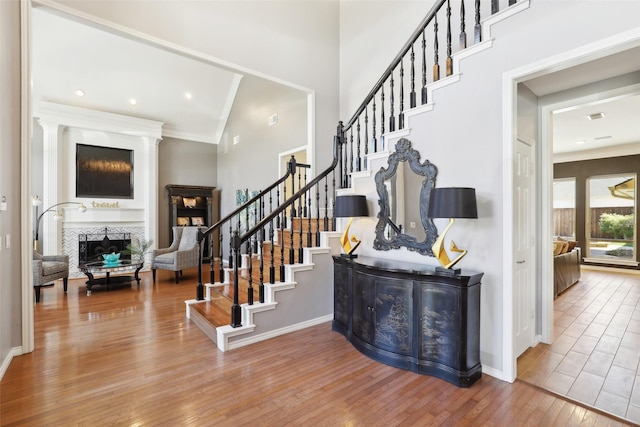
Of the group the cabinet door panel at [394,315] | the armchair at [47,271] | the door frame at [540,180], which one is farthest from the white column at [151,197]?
the door frame at [540,180]

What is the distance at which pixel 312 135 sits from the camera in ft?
16.8

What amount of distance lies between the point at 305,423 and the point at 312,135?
413 centimetres

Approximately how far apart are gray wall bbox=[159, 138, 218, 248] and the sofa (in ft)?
27.7

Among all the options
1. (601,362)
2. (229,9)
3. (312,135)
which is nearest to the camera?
(601,362)

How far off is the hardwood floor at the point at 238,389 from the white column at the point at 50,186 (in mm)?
3912

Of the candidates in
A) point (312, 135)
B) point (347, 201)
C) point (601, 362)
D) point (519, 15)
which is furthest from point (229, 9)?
point (601, 362)

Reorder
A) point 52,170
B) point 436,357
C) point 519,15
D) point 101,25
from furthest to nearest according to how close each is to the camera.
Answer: point 52,170
point 101,25
point 436,357
point 519,15

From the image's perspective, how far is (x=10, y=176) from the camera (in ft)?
9.07

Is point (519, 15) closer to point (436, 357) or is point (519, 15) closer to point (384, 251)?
point (384, 251)

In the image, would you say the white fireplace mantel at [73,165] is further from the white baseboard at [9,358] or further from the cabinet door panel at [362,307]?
the cabinet door panel at [362,307]

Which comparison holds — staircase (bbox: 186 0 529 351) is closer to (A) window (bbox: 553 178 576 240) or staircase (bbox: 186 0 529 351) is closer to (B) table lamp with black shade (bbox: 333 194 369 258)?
(B) table lamp with black shade (bbox: 333 194 369 258)

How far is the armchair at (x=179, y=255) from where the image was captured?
6.07 m

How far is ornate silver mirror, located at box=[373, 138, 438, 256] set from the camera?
2.99 m

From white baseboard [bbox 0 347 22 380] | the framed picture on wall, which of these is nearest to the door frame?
white baseboard [bbox 0 347 22 380]
